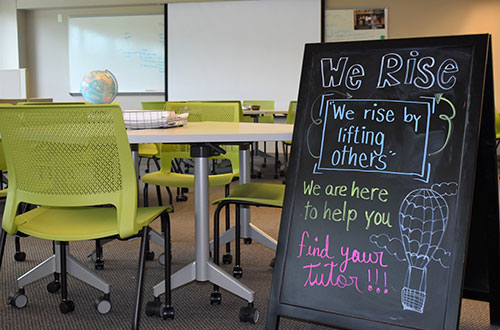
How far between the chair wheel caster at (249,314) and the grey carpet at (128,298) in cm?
2

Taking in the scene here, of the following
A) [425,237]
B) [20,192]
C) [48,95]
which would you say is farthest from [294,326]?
[48,95]

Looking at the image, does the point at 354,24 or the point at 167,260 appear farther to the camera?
the point at 354,24

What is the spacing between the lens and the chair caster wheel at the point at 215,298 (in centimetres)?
212

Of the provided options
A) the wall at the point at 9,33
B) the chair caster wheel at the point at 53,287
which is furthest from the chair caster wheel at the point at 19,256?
the wall at the point at 9,33

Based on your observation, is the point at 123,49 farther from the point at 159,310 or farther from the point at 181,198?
the point at 159,310

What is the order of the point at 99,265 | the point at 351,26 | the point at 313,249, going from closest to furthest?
the point at 313,249
the point at 99,265
the point at 351,26

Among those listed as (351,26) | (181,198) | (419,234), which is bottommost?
(181,198)

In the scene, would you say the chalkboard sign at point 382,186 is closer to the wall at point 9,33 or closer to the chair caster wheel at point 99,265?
the chair caster wheel at point 99,265

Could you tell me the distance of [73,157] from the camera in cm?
161

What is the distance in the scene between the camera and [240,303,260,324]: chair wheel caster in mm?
1943

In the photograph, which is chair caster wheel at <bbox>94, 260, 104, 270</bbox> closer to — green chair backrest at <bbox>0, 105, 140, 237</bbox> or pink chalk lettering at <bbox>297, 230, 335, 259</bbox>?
green chair backrest at <bbox>0, 105, 140, 237</bbox>

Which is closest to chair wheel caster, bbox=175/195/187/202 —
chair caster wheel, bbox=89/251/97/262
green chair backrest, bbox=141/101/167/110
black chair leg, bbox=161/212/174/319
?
green chair backrest, bbox=141/101/167/110

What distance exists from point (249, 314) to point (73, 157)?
33.1 inches

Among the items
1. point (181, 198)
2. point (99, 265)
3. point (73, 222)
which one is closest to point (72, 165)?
point (73, 222)
